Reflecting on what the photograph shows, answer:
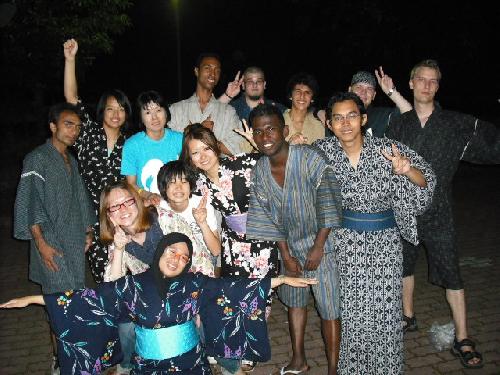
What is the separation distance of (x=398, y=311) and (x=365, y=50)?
10.7 metres

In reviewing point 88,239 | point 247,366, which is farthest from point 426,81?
point 88,239

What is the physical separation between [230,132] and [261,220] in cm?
171

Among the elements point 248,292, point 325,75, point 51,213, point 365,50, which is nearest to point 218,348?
point 248,292

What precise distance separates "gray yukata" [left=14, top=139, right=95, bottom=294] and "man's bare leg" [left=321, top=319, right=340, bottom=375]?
2077 mm

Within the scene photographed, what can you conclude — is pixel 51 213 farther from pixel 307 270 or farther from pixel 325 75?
pixel 325 75

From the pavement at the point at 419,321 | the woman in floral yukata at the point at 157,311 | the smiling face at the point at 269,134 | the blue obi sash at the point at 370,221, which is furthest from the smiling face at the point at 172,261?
the pavement at the point at 419,321

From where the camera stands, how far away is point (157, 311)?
290cm

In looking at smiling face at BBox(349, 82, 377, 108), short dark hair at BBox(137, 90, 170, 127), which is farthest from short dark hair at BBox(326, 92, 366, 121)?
short dark hair at BBox(137, 90, 170, 127)

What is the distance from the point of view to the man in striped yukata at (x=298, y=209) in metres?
3.12

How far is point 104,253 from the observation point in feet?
12.8

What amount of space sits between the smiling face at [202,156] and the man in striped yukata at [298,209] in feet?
1.31

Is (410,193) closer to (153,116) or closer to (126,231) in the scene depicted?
(126,231)

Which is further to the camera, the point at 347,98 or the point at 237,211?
the point at 237,211

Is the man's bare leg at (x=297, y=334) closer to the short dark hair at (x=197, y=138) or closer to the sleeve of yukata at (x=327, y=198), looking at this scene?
the sleeve of yukata at (x=327, y=198)
